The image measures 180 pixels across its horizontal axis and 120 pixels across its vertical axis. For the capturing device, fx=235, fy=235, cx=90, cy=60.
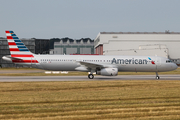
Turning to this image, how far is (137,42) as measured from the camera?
9262 centimetres

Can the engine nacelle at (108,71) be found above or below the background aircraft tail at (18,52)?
below

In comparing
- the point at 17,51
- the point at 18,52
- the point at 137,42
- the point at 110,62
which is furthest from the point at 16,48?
the point at 137,42

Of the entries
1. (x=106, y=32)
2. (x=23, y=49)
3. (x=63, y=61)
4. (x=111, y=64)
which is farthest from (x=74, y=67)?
(x=106, y=32)

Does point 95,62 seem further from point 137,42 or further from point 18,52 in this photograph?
point 137,42

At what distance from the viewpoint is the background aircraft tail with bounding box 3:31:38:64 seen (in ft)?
119

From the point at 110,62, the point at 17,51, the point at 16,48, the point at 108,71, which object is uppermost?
the point at 16,48

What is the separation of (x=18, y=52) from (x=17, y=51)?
0.25 metres

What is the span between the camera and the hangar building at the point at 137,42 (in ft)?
298

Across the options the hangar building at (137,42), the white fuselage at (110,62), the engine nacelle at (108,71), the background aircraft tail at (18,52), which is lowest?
the engine nacelle at (108,71)

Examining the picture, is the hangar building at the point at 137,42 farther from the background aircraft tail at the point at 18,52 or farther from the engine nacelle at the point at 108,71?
the engine nacelle at the point at 108,71

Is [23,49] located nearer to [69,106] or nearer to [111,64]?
[111,64]

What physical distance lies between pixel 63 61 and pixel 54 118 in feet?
83.2

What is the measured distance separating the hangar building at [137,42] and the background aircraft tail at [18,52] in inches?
2199

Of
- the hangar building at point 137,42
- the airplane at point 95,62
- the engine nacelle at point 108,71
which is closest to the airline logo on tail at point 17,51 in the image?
the airplane at point 95,62
